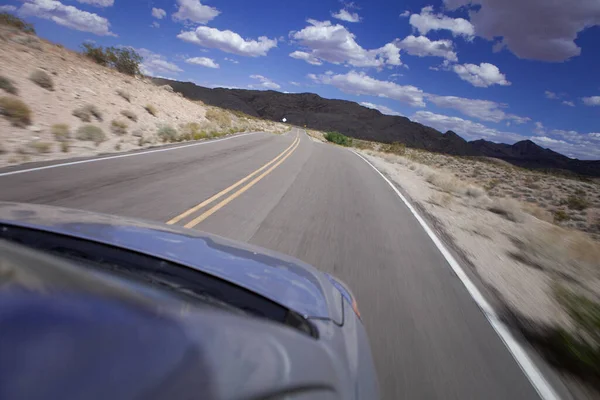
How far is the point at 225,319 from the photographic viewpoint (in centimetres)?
150

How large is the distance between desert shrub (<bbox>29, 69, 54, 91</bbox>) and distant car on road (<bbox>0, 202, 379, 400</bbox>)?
665 inches

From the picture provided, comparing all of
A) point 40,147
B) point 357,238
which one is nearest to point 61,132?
point 40,147

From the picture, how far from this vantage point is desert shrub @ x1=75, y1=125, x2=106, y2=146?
12.4 metres

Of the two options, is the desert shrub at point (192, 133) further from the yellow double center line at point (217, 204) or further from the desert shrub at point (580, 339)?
the desert shrub at point (580, 339)

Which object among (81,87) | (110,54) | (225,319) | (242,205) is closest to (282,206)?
(242,205)

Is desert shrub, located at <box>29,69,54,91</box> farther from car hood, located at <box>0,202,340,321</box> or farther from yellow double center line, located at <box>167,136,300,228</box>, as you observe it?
car hood, located at <box>0,202,340,321</box>

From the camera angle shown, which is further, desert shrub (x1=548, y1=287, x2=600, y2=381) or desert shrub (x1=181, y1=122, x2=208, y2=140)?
desert shrub (x1=181, y1=122, x2=208, y2=140)

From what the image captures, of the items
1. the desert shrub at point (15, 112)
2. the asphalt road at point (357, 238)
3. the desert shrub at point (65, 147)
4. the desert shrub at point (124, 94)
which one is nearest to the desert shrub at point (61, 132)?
the desert shrub at point (65, 147)

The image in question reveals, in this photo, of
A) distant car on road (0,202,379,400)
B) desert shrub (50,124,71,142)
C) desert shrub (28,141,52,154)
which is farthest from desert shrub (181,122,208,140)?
distant car on road (0,202,379,400)

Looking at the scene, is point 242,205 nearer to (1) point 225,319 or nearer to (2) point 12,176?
(2) point 12,176

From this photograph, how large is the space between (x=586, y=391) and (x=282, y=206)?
5723 mm

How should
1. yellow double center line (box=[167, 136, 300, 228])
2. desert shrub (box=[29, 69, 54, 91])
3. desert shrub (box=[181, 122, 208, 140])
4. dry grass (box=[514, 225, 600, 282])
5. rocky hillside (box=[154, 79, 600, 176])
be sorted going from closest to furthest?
yellow double center line (box=[167, 136, 300, 228]) → dry grass (box=[514, 225, 600, 282]) → desert shrub (box=[29, 69, 54, 91]) → desert shrub (box=[181, 122, 208, 140]) → rocky hillside (box=[154, 79, 600, 176])

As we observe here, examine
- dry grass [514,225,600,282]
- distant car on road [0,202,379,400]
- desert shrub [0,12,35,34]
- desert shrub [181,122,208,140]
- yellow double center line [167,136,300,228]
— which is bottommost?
desert shrub [181,122,208,140]

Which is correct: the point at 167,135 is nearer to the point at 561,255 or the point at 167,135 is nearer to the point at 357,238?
the point at 357,238
